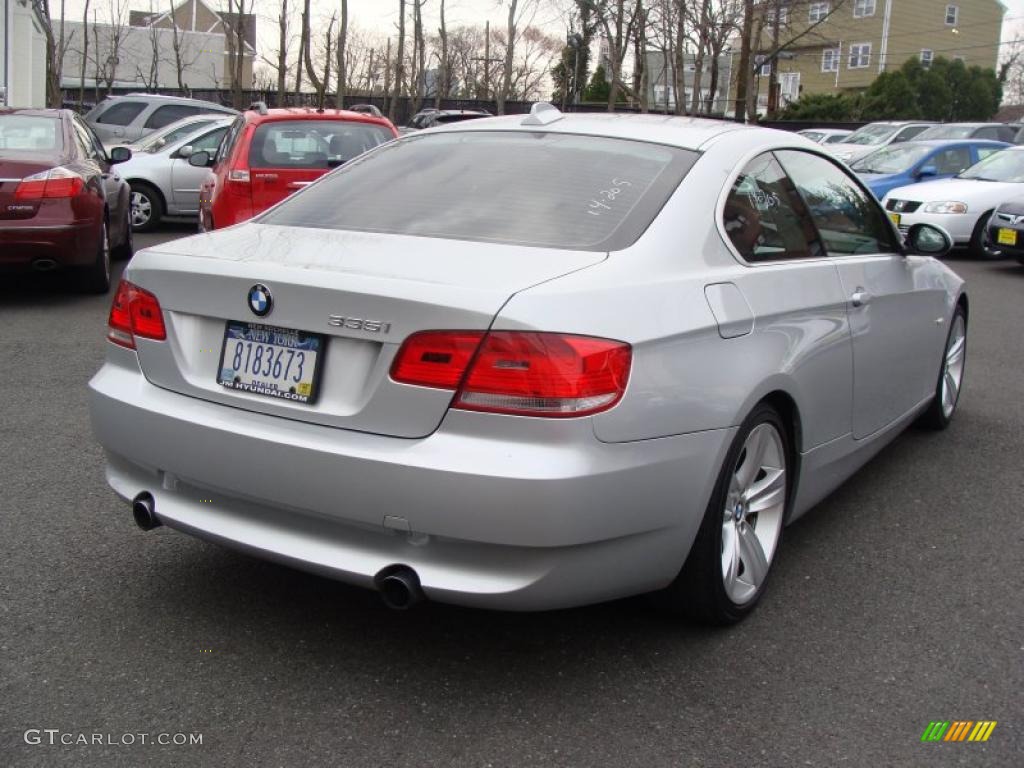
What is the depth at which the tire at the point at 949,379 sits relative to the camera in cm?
574

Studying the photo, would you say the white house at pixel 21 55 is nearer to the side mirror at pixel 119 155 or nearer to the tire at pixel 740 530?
the side mirror at pixel 119 155

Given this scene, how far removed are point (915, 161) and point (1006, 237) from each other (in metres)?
4.28

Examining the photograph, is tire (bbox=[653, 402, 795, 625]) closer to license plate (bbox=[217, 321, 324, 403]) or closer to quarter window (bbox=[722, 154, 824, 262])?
quarter window (bbox=[722, 154, 824, 262])

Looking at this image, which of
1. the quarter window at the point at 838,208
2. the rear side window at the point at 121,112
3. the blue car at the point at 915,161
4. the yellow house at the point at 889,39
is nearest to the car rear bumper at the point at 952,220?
the blue car at the point at 915,161

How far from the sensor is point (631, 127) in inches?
155

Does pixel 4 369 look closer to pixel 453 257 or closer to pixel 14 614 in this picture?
pixel 14 614

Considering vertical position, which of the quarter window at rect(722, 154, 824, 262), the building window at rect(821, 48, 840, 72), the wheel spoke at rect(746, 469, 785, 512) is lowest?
the wheel spoke at rect(746, 469, 785, 512)

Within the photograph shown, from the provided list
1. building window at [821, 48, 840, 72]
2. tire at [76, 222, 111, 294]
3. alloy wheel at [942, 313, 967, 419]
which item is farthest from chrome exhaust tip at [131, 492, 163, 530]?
building window at [821, 48, 840, 72]

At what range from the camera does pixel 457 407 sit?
2803 millimetres

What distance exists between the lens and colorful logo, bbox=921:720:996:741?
292cm

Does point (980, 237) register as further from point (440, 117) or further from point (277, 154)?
point (440, 117)

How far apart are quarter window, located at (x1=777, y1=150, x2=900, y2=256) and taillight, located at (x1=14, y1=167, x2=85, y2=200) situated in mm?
6164

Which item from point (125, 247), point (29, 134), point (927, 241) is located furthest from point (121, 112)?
point (927, 241)

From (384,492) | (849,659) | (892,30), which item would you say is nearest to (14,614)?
(384,492)
